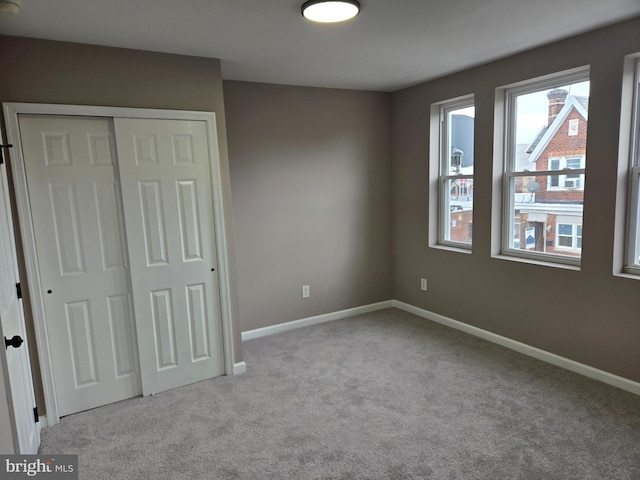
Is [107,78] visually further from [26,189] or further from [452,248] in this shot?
[452,248]

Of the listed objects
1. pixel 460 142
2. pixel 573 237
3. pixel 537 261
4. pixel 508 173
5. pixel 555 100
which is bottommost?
pixel 537 261

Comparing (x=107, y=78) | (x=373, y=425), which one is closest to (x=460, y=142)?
(x=373, y=425)

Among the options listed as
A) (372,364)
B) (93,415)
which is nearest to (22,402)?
(93,415)

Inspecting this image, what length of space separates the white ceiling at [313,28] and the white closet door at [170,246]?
0.61 meters

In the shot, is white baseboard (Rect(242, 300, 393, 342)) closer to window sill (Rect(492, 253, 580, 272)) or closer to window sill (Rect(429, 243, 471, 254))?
window sill (Rect(429, 243, 471, 254))

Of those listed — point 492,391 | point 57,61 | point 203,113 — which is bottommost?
point 492,391

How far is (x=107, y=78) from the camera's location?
273 centimetres

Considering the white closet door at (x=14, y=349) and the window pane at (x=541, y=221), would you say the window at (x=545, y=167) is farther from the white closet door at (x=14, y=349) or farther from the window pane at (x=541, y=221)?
the white closet door at (x=14, y=349)

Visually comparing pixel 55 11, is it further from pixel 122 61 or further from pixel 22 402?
pixel 22 402

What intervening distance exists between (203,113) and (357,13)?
1342mm

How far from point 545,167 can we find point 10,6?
358 centimetres

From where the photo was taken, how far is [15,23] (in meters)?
2.27

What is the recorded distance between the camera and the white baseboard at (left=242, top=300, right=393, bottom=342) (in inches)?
162

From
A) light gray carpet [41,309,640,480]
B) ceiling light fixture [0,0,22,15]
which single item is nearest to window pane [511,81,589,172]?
light gray carpet [41,309,640,480]
